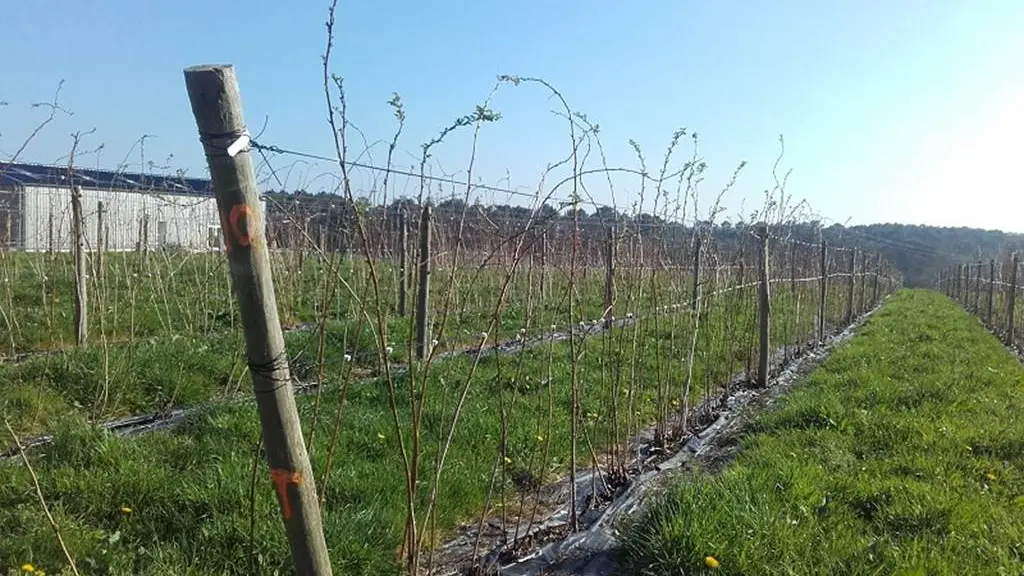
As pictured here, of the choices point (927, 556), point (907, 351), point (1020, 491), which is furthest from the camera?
point (907, 351)

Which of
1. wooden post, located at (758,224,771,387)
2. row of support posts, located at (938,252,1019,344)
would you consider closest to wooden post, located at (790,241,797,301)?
wooden post, located at (758,224,771,387)

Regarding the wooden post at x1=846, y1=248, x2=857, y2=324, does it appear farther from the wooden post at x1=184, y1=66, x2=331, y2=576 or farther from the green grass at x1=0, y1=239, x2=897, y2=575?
the wooden post at x1=184, y1=66, x2=331, y2=576

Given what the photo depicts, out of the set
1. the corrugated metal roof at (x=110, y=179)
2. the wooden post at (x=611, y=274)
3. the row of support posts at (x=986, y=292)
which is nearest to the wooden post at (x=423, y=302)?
the wooden post at (x=611, y=274)

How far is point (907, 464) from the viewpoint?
14.5 ft

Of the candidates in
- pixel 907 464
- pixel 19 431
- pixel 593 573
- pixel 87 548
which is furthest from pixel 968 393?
pixel 19 431

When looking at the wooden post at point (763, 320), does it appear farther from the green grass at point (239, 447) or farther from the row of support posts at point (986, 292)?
the row of support posts at point (986, 292)

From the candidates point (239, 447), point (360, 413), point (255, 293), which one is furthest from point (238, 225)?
point (360, 413)

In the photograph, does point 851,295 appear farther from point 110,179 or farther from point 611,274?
point 110,179

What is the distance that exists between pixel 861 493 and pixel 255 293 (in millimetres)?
3536

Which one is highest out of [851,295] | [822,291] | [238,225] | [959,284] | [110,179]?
[110,179]

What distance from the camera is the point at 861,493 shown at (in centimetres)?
387

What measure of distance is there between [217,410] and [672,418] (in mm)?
3637

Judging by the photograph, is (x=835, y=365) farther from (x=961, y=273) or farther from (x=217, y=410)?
(x=961, y=273)

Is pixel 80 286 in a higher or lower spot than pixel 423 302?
higher
